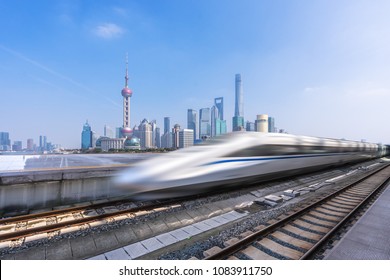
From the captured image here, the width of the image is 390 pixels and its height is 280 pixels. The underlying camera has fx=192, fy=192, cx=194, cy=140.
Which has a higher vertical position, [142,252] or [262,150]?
[262,150]

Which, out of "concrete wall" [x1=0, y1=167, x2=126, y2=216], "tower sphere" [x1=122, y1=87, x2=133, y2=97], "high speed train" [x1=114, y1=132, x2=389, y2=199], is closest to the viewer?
"high speed train" [x1=114, y1=132, x2=389, y2=199]

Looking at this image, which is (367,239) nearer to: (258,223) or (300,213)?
(300,213)

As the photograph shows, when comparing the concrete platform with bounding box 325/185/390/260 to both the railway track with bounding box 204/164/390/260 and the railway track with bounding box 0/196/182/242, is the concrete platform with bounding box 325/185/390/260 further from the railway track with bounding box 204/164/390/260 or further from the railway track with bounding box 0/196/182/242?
the railway track with bounding box 0/196/182/242

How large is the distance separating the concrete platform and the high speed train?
395 centimetres

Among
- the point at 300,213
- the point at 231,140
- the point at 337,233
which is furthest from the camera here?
the point at 231,140

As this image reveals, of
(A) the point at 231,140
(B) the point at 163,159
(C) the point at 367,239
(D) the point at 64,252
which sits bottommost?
(D) the point at 64,252

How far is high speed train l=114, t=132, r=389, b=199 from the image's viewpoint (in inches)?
245

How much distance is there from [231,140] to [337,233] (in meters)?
4.45

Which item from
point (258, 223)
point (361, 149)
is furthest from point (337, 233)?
point (361, 149)

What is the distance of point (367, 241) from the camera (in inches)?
177

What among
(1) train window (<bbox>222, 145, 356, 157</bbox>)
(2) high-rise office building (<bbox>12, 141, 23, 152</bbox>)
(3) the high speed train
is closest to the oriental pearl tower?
(2) high-rise office building (<bbox>12, 141, 23, 152</bbox>)

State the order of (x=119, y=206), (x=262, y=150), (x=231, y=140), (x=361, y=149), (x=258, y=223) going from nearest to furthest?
(x=258, y=223) → (x=119, y=206) → (x=231, y=140) → (x=262, y=150) → (x=361, y=149)

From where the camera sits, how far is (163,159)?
Answer: 691 cm

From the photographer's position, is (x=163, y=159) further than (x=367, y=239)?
Yes
